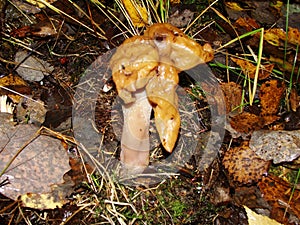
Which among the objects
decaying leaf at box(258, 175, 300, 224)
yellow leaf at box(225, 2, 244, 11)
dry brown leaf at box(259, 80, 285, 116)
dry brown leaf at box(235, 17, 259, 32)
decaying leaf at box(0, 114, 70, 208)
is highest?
yellow leaf at box(225, 2, 244, 11)

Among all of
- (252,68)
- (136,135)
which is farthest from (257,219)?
(252,68)

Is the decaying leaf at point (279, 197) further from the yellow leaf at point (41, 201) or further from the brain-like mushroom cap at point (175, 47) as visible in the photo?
the yellow leaf at point (41, 201)

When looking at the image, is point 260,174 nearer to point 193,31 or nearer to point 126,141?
point 126,141

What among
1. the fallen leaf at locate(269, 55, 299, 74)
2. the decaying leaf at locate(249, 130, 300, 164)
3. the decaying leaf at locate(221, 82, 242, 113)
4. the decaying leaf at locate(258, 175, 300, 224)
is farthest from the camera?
the fallen leaf at locate(269, 55, 299, 74)

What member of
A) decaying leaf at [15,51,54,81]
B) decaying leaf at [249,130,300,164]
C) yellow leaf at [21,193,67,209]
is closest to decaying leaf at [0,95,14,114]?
decaying leaf at [15,51,54,81]

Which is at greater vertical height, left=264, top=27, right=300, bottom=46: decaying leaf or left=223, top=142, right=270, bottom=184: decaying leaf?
left=264, top=27, right=300, bottom=46: decaying leaf

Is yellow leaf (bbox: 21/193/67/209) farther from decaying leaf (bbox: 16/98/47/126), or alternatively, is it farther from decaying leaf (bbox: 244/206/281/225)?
decaying leaf (bbox: 244/206/281/225)

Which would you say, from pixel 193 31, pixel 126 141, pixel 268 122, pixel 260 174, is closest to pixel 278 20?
pixel 193 31

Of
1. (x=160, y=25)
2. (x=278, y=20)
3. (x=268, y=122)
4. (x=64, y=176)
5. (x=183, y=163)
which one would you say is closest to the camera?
(x=160, y=25)
